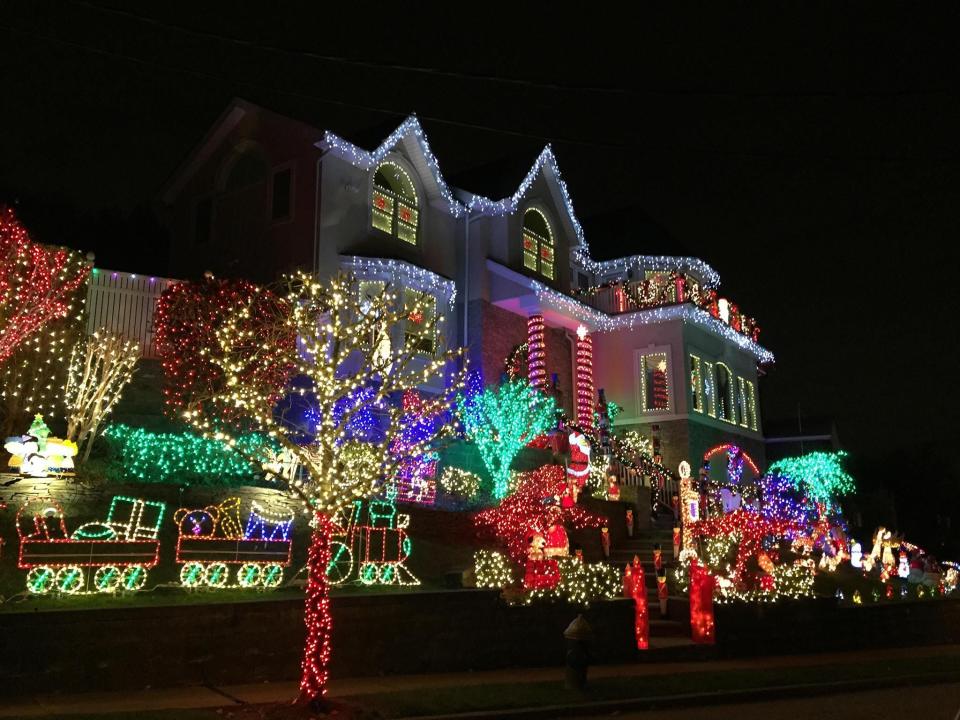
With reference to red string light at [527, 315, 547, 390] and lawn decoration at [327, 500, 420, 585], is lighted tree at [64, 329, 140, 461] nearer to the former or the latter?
lawn decoration at [327, 500, 420, 585]

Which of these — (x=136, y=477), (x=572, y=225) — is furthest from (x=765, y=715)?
(x=572, y=225)

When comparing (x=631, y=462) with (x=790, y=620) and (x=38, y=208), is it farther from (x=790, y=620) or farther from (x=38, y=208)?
(x=38, y=208)

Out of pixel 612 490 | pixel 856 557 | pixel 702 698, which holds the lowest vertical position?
pixel 702 698

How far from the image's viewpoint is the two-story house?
2311cm

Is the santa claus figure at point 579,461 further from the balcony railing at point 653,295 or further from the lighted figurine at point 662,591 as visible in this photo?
the balcony railing at point 653,295

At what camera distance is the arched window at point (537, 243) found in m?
28.0

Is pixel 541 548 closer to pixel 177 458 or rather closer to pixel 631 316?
pixel 177 458

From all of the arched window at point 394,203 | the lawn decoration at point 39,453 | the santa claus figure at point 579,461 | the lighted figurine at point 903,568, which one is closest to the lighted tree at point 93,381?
the lawn decoration at point 39,453

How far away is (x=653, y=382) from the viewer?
100 feet

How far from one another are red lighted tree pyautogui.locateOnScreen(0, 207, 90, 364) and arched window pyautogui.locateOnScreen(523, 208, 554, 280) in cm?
1477

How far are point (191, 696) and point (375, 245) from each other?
1479cm

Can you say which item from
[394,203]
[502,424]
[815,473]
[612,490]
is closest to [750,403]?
[815,473]

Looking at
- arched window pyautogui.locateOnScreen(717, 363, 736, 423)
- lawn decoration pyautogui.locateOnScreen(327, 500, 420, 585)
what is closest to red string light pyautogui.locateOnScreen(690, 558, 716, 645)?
lawn decoration pyautogui.locateOnScreen(327, 500, 420, 585)

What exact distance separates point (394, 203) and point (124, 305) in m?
8.00
